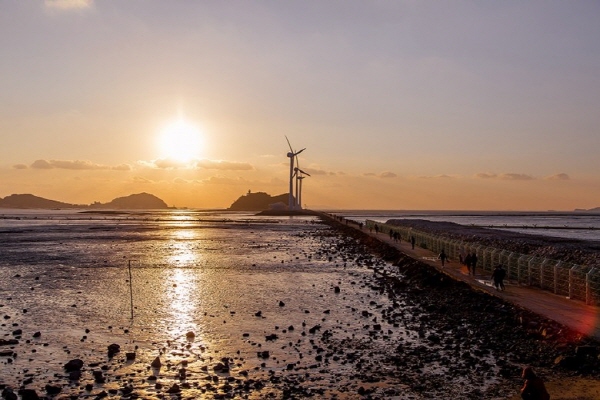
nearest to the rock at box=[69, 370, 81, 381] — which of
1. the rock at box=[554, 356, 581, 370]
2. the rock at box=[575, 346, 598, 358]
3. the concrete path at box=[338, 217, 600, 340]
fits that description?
the rock at box=[554, 356, 581, 370]

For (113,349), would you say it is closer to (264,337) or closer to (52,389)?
(52,389)

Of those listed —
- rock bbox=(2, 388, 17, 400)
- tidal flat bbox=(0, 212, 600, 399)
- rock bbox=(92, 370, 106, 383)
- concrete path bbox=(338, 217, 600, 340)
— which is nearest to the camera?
rock bbox=(2, 388, 17, 400)

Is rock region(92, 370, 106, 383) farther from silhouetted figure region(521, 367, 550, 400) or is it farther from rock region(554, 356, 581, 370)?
rock region(554, 356, 581, 370)

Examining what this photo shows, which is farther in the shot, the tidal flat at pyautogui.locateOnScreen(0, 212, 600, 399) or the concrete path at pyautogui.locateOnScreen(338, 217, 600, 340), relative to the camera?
the concrete path at pyautogui.locateOnScreen(338, 217, 600, 340)

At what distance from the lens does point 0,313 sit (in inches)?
1011

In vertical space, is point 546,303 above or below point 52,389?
above

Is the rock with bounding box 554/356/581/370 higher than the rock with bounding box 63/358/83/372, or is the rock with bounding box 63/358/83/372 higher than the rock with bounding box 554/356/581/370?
the rock with bounding box 554/356/581/370

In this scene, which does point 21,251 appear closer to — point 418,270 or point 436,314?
point 418,270

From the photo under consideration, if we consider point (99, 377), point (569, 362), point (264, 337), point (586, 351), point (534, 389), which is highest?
point (534, 389)

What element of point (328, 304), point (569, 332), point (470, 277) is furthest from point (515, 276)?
point (569, 332)

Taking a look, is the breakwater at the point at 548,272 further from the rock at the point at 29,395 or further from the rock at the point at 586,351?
the rock at the point at 29,395

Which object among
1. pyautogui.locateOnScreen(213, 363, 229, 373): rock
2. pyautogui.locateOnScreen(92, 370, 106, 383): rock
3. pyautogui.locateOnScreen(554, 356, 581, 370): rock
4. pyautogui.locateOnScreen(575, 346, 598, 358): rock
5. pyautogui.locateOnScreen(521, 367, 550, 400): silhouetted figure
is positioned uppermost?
pyautogui.locateOnScreen(521, 367, 550, 400): silhouetted figure

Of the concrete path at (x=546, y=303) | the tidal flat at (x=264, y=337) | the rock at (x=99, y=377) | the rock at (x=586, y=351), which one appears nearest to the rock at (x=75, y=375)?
the tidal flat at (x=264, y=337)

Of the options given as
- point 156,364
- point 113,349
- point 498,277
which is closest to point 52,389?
point 156,364
